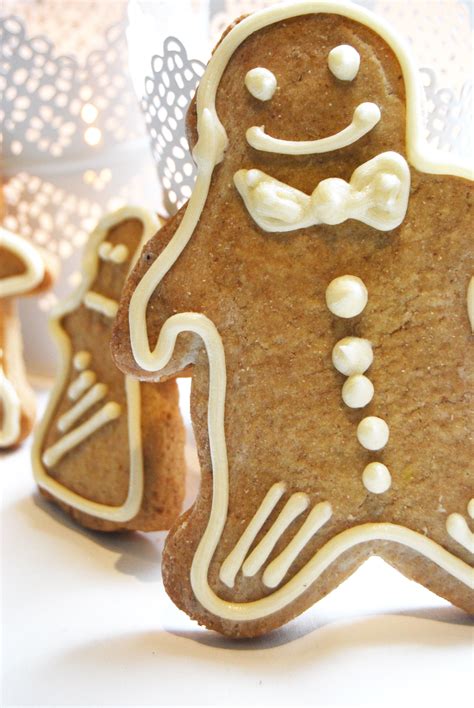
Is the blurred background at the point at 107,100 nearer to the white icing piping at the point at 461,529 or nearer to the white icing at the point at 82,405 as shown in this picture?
the white icing at the point at 82,405

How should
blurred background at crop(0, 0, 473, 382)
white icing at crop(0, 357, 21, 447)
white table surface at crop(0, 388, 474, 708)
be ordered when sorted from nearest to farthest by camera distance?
1. white table surface at crop(0, 388, 474, 708)
2. blurred background at crop(0, 0, 473, 382)
3. white icing at crop(0, 357, 21, 447)

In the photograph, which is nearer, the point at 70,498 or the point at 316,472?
the point at 316,472

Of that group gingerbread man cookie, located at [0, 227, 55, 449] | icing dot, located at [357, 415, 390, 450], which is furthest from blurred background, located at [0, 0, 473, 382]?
icing dot, located at [357, 415, 390, 450]

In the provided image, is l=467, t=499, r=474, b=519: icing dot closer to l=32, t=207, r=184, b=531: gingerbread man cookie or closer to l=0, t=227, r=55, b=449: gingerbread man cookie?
l=32, t=207, r=184, b=531: gingerbread man cookie

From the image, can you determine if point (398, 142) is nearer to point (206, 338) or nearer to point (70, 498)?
point (206, 338)

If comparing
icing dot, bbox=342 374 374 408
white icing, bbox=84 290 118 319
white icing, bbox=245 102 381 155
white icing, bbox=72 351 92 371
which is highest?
white icing, bbox=245 102 381 155

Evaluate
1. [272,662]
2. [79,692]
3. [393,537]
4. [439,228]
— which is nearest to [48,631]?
[79,692]
